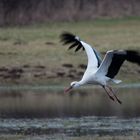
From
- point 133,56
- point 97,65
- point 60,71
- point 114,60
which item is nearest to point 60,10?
point 60,71

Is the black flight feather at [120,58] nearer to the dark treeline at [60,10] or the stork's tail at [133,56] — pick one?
the stork's tail at [133,56]

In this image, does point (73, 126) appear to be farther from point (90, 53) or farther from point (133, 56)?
point (133, 56)

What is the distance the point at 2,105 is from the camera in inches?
887

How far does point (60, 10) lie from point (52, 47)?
12.8 metres

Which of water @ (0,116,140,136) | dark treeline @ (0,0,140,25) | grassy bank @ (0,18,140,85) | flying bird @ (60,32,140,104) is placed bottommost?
→ dark treeline @ (0,0,140,25)

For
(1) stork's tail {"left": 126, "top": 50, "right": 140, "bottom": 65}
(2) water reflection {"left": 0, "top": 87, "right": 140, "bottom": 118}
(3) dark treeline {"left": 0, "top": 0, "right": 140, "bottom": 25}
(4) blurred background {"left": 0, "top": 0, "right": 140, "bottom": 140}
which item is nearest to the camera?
(1) stork's tail {"left": 126, "top": 50, "right": 140, "bottom": 65}

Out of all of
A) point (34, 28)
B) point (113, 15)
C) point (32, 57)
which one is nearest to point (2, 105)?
point (32, 57)

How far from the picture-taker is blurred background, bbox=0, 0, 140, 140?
1747 cm

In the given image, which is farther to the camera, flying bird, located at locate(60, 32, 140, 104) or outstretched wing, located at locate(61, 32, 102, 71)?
outstretched wing, located at locate(61, 32, 102, 71)

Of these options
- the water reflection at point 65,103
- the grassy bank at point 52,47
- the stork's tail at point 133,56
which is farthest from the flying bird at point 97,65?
the grassy bank at point 52,47

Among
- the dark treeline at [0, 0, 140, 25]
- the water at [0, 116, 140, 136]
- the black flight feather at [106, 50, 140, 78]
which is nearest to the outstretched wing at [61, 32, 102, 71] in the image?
the black flight feather at [106, 50, 140, 78]

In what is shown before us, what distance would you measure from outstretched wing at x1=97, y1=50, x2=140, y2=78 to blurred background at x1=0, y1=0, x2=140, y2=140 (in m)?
1.14

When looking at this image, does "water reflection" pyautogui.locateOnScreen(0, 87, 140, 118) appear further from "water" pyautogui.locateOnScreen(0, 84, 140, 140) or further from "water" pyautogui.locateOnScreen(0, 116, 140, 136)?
"water" pyautogui.locateOnScreen(0, 116, 140, 136)

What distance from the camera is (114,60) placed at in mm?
16141
